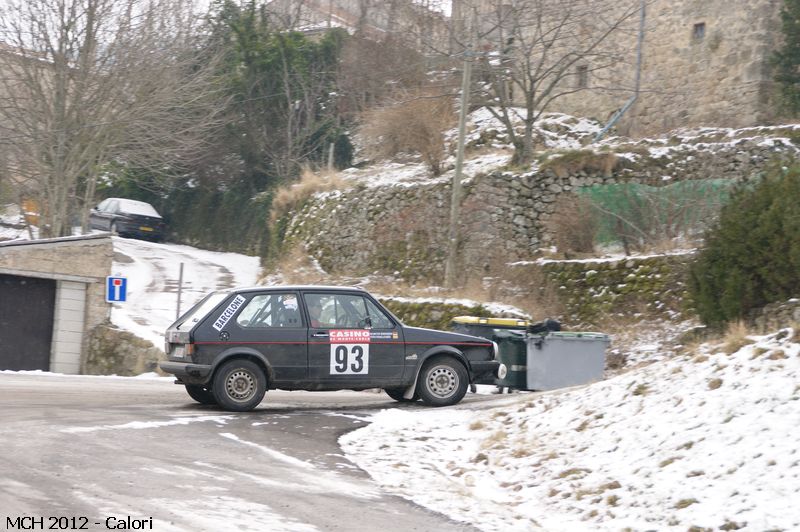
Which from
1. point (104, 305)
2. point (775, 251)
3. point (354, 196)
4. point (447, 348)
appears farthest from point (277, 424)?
point (354, 196)

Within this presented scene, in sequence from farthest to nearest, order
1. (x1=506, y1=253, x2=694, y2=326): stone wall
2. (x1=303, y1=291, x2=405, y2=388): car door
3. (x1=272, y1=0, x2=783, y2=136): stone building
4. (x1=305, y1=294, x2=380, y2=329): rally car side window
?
(x1=272, y1=0, x2=783, y2=136): stone building
(x1=506, y1=253, x2=694, y2=326): stone wall
(x1=305, y1=294, x2=380, y2=329): rally car side window
(x1=303, y1=291, x2=405, y2=388): car door

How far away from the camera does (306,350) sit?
13.4 m

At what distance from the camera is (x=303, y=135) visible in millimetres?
43875

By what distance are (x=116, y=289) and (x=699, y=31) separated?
19.4 metres

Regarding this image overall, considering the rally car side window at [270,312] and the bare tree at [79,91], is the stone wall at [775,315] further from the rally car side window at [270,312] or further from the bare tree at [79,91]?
the bare tree at [79,91]

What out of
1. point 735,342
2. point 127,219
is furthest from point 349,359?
point 127,219

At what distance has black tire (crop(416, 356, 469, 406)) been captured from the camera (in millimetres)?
14078

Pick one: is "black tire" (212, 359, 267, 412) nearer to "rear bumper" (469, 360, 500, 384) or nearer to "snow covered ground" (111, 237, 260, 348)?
"rear bumper" (469, 360, 500, 384)

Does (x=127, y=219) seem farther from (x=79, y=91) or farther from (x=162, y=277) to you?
(x=79, y=91)

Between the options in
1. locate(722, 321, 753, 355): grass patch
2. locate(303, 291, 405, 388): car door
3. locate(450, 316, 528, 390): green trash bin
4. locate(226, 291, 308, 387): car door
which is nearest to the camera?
locate(722, 321, 753, 355): grass patch

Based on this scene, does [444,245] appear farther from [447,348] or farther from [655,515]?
[655,515]

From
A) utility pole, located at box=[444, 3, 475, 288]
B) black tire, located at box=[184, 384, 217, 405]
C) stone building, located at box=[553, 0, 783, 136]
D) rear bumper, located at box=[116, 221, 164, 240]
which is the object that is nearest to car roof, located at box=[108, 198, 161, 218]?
rear bumper, located at box=[116, 221, 164, 240]

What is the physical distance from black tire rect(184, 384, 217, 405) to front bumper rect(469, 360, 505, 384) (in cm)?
347

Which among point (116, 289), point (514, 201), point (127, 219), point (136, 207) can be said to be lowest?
point (116, 289)
